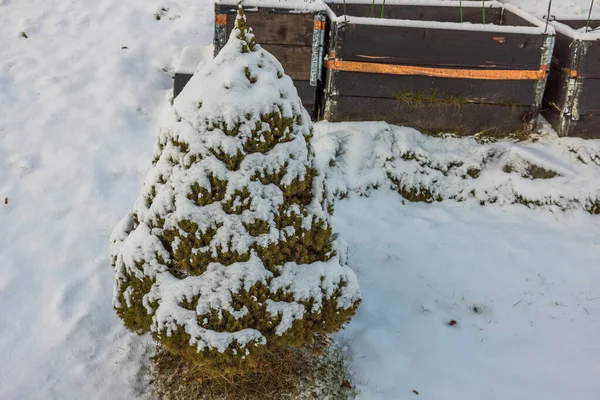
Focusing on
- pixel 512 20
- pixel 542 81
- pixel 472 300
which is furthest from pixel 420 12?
pixel 472 300

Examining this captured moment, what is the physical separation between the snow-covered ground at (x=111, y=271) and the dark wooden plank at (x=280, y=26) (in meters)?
1.63

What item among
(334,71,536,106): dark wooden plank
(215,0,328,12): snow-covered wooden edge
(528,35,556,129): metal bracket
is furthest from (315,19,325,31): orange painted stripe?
(528,35,556,129): metal bracket

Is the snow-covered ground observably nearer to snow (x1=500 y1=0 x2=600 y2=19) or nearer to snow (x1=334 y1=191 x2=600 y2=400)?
A: snow (x1=334 y1=191 x2=600 y2=400)

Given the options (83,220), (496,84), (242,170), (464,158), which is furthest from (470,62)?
(83,220)

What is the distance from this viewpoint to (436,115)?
585 cm

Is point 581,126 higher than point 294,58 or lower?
lower

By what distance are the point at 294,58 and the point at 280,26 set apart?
1.19 ft

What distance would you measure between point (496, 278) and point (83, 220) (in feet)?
12.5

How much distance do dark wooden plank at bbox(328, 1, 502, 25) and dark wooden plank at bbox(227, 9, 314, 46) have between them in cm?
160

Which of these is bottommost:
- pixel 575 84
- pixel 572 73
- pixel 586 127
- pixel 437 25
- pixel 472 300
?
pixel 472 300

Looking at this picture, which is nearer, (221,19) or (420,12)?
(221,19)

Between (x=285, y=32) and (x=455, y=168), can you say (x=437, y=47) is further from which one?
(x=285, y=32)

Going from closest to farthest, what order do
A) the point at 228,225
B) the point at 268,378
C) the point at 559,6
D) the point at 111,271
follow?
the point at 228,225
the point at 268,378
the point at 111,271
the point at 559,6

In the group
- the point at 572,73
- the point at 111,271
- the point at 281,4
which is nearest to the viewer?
the point at 111,271
